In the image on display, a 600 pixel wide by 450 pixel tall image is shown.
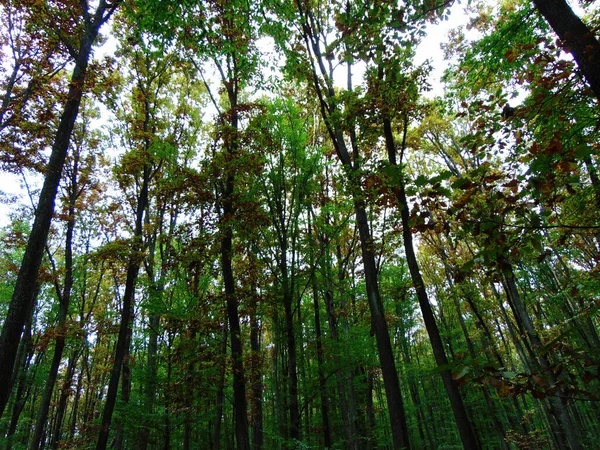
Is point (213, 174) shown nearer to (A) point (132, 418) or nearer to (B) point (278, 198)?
(B) point (278, 198)

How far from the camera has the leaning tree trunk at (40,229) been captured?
548cm

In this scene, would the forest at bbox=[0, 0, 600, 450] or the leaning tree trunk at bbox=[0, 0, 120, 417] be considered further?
the leaning tree trunk at bbox=[0, 0, 120, 417]

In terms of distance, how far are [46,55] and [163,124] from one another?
410 cm

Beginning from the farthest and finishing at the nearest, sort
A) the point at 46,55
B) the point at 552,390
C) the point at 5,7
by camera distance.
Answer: the point at 5,7 < the point at 46,55 < the point at 552,390

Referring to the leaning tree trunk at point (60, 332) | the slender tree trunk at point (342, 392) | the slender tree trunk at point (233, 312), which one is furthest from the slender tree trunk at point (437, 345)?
the leaning tree trunk at point (60, 332)

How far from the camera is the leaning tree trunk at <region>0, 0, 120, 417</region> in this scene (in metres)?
5.48

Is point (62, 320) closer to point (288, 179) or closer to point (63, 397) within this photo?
point (63, 397)

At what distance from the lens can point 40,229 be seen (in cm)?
632

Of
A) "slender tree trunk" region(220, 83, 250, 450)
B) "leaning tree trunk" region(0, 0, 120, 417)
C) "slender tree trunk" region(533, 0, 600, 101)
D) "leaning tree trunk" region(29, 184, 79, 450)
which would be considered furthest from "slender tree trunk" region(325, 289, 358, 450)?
"leaning tree trunk" region(29, 184, 79, 450)

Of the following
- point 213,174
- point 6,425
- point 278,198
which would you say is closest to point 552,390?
point 278,198

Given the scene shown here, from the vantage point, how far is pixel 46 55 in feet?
32.7

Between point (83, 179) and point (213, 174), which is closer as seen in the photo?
point (213, 174)

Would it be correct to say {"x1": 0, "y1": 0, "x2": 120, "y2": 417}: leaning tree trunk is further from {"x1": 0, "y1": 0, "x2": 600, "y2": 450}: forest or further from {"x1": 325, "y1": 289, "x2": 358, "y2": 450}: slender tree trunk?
{"x1": 325, "y1": 289, "x2": 358, "y2": 450}: slender tree trunk

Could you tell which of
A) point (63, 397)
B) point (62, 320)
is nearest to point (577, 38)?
point (62, 320)
